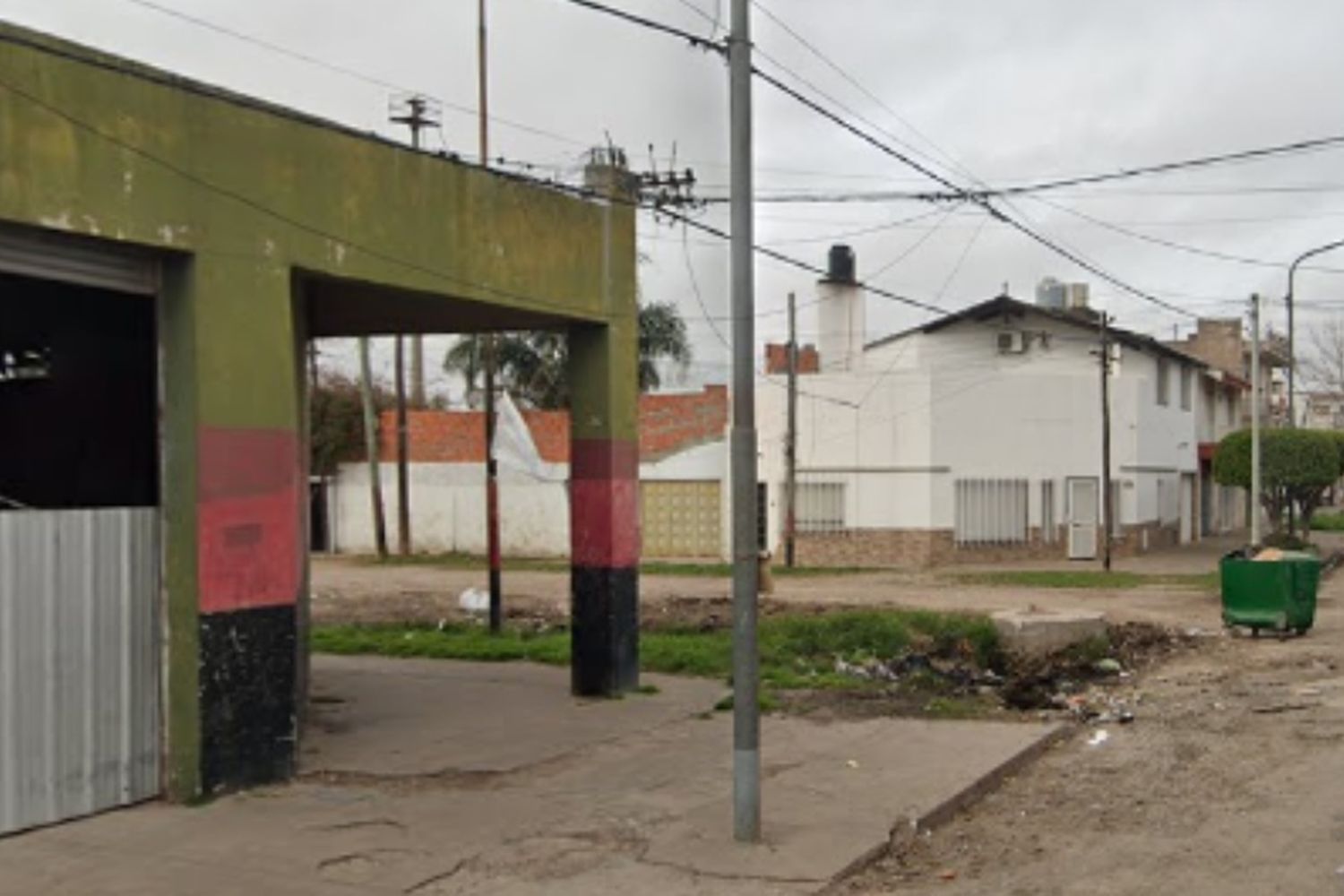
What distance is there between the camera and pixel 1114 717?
1332 centimetres

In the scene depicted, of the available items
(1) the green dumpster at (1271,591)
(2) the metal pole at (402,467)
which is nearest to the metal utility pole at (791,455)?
(2) the metal pole at (402,467)

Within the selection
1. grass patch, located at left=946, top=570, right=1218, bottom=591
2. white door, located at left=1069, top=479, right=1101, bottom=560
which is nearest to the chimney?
white door, located at left=1069, top=479, right=1101, bottom=560

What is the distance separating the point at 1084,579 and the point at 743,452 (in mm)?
24412

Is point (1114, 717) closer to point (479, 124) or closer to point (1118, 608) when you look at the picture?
point (1118, 608)

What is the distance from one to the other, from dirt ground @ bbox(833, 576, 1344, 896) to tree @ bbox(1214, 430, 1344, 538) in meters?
26.0

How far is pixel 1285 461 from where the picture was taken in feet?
128

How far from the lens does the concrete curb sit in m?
8.00

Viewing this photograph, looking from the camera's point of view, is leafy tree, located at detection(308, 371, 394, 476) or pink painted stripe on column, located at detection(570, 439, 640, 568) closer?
pink painted stripe on column, located at detection(570, 439, 640, 568)

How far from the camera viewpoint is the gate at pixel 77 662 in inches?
323

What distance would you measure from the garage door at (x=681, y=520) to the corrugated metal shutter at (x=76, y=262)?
3126 centimetres

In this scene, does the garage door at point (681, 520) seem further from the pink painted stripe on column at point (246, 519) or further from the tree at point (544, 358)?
the pink painted stripe on column at point (246, 519)

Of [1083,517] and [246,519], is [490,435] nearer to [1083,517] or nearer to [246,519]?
[246,519]

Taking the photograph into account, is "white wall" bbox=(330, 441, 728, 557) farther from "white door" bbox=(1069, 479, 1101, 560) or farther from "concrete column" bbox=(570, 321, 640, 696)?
"concrete column" bbox=(570, 321, 640, 696)

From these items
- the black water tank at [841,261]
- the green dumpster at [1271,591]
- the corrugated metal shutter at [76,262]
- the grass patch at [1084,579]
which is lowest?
the grass patch at [1084,579]
